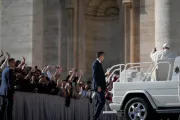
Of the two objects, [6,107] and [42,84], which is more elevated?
[42,84]

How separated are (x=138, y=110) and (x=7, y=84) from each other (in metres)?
3.96

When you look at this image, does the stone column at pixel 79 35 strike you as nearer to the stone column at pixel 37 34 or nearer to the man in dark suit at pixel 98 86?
the stone column at pixel 37 34

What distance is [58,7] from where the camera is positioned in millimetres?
23812

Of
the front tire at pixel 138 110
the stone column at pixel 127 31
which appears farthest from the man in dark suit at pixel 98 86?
the stone column at pixel 127 31

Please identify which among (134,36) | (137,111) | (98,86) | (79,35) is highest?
(79,35)

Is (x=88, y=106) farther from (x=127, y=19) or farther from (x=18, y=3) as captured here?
(x=18, y=3)

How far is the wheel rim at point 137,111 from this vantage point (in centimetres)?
1293

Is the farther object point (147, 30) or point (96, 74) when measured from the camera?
point (147, 30)

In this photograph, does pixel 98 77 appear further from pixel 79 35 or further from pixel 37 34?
pixel 79 35

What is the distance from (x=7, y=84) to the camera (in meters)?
13.7

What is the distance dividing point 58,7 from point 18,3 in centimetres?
215

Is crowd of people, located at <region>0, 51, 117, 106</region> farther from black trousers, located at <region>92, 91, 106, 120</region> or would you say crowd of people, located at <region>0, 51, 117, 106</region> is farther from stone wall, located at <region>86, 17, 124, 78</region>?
stone wall, located at <region>86, 17, 124, 78</region>

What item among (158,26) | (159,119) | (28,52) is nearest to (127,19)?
(158,26)

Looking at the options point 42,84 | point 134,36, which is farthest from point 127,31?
point 42,84
